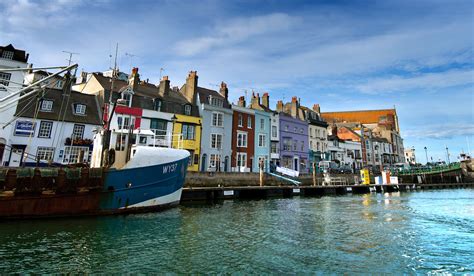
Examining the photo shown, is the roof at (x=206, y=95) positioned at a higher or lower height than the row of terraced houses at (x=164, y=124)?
higher

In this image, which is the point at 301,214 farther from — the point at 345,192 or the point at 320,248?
the point at 345,192

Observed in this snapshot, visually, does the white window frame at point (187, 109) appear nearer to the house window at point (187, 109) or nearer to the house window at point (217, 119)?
the house window at point (187, 109)

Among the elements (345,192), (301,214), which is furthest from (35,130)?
(345,192)

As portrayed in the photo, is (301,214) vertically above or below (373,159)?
below

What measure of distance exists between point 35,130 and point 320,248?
28.1 m

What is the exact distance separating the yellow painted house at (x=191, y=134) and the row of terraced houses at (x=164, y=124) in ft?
0.40

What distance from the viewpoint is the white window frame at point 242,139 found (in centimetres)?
4221

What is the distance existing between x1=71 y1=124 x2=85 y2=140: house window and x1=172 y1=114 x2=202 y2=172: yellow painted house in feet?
32.4

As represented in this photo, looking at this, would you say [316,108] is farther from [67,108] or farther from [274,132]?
[67,108]

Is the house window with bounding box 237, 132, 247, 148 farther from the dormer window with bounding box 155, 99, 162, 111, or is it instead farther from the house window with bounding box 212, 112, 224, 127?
the dormer window with bounding box 155, 99, 162, 111

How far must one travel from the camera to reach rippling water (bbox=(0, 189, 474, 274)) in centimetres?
913

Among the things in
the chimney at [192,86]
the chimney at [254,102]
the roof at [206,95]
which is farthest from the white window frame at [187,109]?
the chimney at [254,102]

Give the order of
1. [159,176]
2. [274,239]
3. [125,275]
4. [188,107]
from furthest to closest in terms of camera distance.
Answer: [188,107] → [159,176] → [274,239] → [125,275]

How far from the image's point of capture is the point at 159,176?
746 inches
